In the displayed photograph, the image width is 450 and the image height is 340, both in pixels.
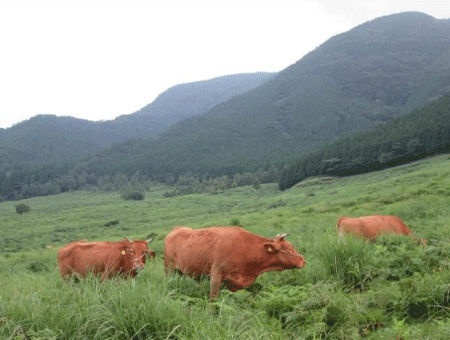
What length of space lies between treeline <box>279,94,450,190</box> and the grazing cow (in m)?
74.3

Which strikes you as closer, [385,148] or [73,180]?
[385,148]

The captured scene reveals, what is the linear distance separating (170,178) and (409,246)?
143m

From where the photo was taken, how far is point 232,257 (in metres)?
5.99

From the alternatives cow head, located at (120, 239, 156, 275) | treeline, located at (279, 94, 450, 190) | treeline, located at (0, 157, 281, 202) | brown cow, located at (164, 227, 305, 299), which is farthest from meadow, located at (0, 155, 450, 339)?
treeline, located at (0, 157, 281, 202)

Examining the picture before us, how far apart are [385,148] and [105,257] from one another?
8101 cm

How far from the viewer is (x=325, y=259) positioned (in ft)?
21.2

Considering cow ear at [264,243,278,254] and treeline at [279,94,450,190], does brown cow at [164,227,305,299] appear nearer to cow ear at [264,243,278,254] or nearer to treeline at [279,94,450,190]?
cow ear at [264,243,278,254]

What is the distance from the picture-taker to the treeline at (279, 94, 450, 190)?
74.4 metres

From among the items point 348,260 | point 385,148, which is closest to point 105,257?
point 348,260

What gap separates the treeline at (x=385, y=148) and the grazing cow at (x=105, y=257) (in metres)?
74.3

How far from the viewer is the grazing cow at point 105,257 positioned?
7.37 meters

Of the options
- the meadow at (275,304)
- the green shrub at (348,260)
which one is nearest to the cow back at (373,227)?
the meadow at (275,304)

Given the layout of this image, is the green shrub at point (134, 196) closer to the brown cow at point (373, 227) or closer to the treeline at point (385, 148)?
the treeline at point (385, 148)

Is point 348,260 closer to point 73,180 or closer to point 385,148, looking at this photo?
point 385,148
